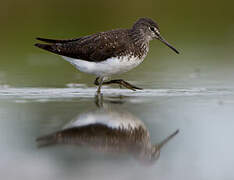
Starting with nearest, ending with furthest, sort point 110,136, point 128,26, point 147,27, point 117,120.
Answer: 1. point 110,136
2. point 117,120
3. point 147,27
4. point 128,26

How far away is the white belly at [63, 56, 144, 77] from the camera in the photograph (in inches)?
328

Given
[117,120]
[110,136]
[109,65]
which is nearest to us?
[110,136]

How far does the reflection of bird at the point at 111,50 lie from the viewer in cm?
838

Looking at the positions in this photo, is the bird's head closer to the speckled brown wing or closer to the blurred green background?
the speckled brown wing

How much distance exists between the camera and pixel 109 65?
8391 millimetres

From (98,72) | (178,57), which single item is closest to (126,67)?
(98,72)

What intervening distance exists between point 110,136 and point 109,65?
278 cm

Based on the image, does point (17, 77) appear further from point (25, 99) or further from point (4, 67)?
point (25, 99)

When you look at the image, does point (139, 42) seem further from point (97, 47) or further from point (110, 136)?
point (110, 136)

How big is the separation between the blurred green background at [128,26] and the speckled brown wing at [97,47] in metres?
0.88

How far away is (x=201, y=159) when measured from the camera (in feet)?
16.4

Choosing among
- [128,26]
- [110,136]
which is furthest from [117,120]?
[128,26]

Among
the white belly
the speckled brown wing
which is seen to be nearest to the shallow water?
the white belly

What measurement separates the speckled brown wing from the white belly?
74 mm
